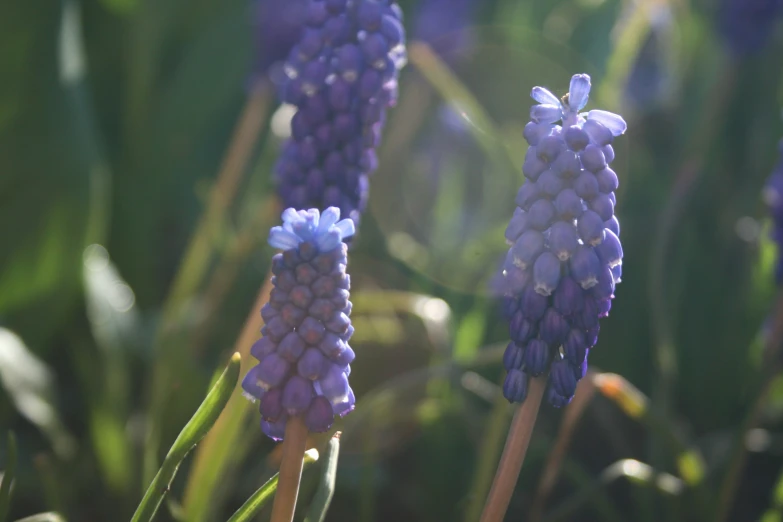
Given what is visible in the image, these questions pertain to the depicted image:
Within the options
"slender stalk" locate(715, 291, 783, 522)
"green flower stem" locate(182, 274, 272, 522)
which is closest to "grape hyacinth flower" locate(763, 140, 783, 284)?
"slender stalk" locate(715, 291, 783, 522)

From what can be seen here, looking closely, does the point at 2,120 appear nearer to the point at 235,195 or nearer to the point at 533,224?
the point at 235,195

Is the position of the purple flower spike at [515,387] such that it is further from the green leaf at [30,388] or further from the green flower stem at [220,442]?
the green leaf at [30,388]

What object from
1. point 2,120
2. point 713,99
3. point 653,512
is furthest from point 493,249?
point 2,120

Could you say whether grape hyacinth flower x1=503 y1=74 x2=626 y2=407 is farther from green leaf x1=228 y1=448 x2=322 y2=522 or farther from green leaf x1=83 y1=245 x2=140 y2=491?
green leaf x1=83 y1=245 x2=140 y2=491

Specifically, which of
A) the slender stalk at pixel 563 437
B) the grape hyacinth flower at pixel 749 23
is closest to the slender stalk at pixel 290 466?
the slender stalk at pixel 563 437

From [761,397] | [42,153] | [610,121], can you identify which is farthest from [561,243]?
[42,153]
